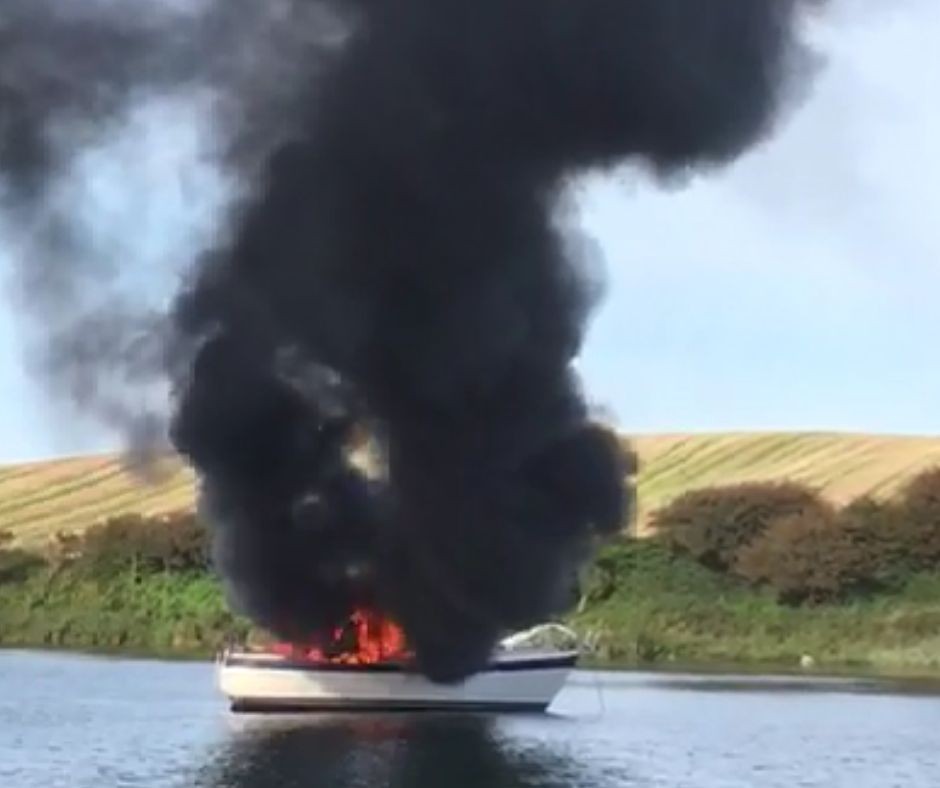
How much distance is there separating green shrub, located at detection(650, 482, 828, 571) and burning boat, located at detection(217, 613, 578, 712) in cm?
4585

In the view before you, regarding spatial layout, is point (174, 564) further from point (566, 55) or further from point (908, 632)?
point (566, 55)

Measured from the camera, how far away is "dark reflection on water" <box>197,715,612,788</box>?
56.8 metres

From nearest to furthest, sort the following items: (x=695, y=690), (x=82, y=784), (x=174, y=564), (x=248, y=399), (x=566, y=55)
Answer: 1. (x=82, y=784)
2. (x=566, y=55)
3. (x=248, y=399)
4. (x=695, y=690)
5. (x=174, y=564)

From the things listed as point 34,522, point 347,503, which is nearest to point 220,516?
point 347,503

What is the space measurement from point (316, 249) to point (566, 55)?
8169mm

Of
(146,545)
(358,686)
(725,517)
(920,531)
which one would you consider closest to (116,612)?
(146,545)

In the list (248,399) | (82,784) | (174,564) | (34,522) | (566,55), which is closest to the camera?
(82,784)

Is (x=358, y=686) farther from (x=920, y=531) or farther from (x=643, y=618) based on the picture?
(x=920, y=531)

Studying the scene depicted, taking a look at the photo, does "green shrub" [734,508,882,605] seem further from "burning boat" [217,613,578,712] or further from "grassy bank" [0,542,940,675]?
"burning boat" [217,613,578,712]

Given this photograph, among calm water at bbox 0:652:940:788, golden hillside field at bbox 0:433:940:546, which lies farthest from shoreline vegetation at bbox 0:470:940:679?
calm water at bbox 0:652:940:788

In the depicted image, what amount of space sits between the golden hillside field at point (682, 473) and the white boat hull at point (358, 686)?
53193 millimetres

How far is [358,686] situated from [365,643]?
4.69 ft

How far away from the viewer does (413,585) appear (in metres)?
72.2

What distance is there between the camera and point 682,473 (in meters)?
146
